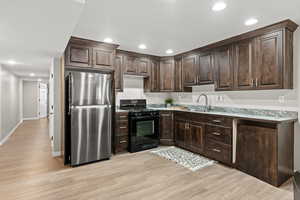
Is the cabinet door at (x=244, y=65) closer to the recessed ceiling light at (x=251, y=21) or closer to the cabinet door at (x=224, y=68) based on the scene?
the cabinet door at (x=224, y=68)

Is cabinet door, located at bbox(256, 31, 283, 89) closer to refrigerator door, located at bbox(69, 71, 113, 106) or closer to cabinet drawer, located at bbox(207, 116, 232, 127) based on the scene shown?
cabinet drawer, located at bbox(207, 116, 232, 127)

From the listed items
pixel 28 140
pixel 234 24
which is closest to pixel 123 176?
pixel 234 24

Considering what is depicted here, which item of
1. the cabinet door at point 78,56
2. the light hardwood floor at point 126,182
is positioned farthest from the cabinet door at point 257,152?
the cabinet door at point 78,56

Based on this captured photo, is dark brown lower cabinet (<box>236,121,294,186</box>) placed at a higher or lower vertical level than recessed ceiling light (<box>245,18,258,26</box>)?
lower

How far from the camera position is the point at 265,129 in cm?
248

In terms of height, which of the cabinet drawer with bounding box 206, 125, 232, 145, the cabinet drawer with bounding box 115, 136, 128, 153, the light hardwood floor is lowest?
the light hardwood floor

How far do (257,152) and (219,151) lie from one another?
0.69 metres

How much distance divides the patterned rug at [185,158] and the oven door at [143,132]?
302 mm

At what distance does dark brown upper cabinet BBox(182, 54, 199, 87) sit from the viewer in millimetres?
4055

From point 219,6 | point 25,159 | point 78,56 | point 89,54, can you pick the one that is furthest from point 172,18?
point 25,159

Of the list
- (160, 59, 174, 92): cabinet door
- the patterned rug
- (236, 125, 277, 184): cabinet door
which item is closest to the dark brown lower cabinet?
(236, 125, 277, 184): cabinet door

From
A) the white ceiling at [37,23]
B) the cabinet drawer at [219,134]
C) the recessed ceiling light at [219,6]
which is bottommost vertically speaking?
the cabinet drawer at [219,134]

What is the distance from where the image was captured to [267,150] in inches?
96.4

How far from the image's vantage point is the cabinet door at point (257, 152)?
7.87ft
